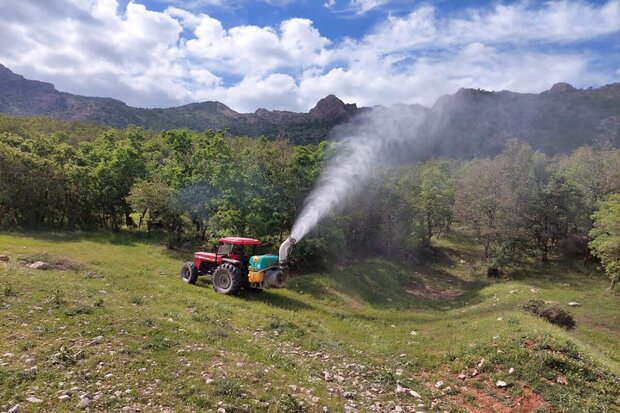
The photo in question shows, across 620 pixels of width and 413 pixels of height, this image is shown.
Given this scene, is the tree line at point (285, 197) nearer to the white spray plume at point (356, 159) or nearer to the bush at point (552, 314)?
the white spray plume at point (356, 159)

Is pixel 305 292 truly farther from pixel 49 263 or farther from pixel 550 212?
pixel 550 212

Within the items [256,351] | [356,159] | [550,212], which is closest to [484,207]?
[550,212]

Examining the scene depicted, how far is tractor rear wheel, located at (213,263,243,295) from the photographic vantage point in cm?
2000

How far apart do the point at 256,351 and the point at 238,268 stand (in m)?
8.70

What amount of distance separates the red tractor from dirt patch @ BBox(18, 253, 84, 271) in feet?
20.2

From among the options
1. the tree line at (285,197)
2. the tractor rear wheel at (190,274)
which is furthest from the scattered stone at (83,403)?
the tree line at (285,197)

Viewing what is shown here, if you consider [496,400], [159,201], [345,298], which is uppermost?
[159,201]

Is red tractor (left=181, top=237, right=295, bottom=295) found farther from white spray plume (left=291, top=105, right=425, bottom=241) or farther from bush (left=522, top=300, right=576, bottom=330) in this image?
bush (left=522, top=300, right=576, bottom=330)

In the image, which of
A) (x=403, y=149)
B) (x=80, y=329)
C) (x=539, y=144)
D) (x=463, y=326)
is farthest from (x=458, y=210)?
(x=539, y=144)

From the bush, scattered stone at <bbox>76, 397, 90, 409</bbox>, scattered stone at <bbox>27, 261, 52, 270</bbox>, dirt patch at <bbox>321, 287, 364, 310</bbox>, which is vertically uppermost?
scattered stone at <bbox>76, 397, 90, 409</bbox>

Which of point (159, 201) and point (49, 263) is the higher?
point (159, 201)

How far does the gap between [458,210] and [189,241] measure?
104 feet

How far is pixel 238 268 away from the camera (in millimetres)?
20656

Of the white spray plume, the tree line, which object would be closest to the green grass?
the white spray plume
